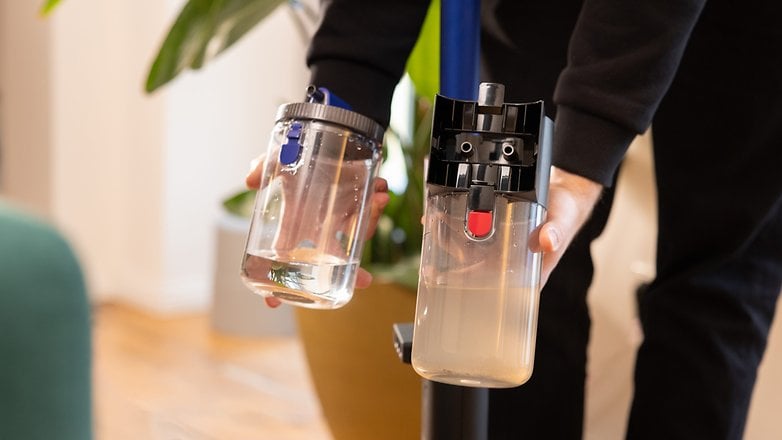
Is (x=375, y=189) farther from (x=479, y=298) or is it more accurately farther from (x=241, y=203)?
(x=241, y=203)

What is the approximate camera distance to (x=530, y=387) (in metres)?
1.00

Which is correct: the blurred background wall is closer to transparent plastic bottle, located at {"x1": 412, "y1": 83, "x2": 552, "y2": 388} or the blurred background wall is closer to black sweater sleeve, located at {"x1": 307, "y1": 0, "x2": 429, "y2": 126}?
black sweater sleeve, located at {"x1": 307, "y1": 0, "x2": 429, "y2": 126}

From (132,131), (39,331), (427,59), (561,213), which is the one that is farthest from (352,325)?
(132,131)

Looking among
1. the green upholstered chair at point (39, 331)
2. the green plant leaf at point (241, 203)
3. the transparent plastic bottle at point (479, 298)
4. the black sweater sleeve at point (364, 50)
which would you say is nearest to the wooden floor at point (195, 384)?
the green plant leaf at point (241, 203)

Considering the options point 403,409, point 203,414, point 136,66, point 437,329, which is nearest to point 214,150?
point 136,66

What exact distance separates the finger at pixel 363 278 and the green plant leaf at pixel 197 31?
1.59 feet

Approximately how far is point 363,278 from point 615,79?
28cm

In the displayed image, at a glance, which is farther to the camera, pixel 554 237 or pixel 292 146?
pixel 292 146

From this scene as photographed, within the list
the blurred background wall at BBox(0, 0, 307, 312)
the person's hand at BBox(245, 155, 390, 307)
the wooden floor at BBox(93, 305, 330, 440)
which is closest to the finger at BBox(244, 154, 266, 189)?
the person's hand at BBox(245, 155, 390, 307)

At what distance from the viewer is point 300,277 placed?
2.52ft

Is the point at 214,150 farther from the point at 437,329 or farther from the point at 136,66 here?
the point at 437,329

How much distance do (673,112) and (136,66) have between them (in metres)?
1.72

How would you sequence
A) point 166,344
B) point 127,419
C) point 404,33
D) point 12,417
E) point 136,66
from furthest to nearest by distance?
point 136,66 → point 166,344 → point 127,419 → point 404,33 → point 12,417

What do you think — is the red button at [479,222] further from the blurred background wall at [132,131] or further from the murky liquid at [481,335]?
the blurred background wall at [132,131]
